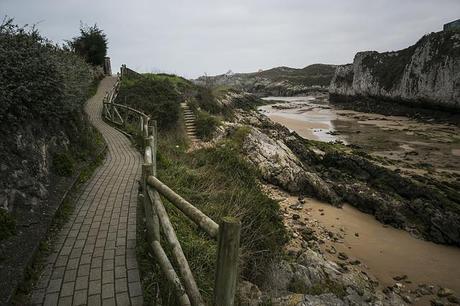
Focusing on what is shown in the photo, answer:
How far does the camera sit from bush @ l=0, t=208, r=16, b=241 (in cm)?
442

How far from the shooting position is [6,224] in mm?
4543

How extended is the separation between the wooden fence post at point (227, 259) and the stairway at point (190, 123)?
53.3ft

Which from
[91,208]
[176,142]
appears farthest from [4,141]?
[176,142]

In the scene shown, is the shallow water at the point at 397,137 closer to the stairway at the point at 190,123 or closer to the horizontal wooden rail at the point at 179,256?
the stairway at the point at 190,123

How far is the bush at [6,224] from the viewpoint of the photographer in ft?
14.5

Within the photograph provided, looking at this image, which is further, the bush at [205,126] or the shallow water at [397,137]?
the shallow water at [397,137]

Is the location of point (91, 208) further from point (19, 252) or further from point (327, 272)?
point (327, 272)

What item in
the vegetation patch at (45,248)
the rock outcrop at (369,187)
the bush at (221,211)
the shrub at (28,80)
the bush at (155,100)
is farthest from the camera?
the bush at (155,100)

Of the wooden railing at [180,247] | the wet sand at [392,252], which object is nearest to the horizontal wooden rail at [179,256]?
the wooden railing at [180,247]

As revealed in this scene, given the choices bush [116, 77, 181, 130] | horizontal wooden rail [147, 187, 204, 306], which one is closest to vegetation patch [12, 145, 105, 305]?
horizontal wooden rail [147, 187, 204, 306]

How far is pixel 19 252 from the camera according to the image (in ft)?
13.7

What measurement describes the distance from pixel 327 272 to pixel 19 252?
6592 millimetres

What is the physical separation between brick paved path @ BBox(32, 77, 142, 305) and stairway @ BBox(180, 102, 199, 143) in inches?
439

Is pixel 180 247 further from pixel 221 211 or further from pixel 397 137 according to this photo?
pixel 397 137
